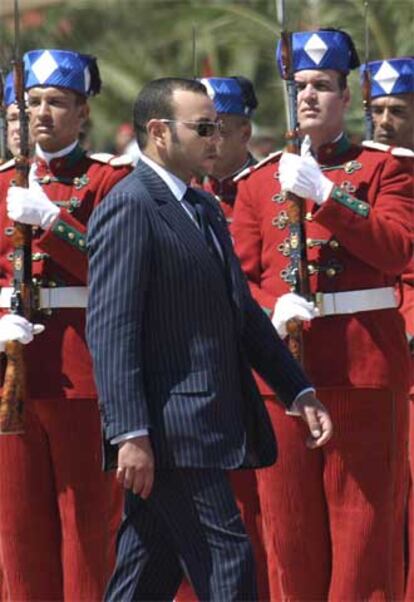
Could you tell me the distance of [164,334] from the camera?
6.34 metres

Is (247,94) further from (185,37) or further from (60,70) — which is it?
(185,37)

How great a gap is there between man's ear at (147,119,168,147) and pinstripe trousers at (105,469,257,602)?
1071 millimetres

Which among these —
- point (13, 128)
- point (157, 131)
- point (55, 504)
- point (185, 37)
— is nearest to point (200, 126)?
point (157, 131)

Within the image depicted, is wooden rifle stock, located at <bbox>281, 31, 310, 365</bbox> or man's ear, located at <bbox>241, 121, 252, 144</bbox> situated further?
man's ear, located at <bbox>241, 121, 252, 144</bbox>

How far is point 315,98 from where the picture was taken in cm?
795

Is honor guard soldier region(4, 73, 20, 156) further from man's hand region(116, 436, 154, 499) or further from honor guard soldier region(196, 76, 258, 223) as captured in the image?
man's hand region(116, 436, 154, 499)

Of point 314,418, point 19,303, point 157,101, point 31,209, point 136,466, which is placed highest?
point 157,101

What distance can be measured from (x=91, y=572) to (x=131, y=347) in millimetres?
1996

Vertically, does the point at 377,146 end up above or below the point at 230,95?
below

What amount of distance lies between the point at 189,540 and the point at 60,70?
8.09 feet

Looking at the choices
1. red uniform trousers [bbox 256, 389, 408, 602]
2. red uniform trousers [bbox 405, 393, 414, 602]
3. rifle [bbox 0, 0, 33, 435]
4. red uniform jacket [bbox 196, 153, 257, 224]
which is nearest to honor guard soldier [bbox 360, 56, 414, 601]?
red uniform trousers [bbox 405, 393, 414, 602]

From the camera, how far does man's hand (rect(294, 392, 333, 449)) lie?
21.7 ft

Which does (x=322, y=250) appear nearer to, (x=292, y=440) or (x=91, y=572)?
(x=292, y=440)

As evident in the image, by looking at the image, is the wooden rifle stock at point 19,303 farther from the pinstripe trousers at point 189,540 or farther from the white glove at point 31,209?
the pinstripe trousers at point 189,540
